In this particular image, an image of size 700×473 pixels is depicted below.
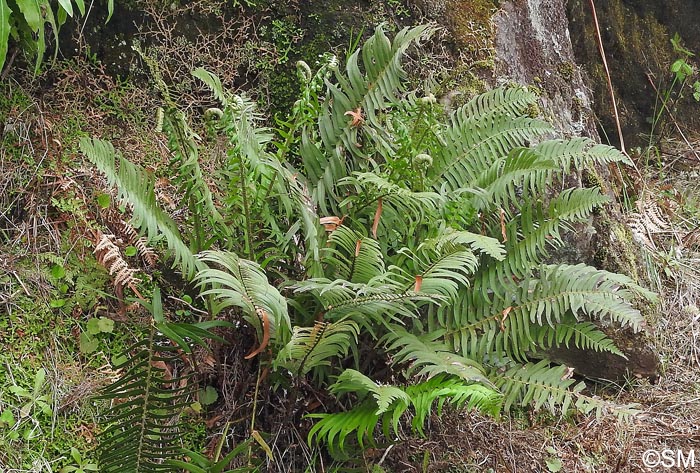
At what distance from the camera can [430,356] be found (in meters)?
2.45

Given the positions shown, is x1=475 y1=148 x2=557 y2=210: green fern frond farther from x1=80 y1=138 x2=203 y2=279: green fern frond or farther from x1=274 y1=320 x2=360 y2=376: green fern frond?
x1=80 y1=138 x2=203 y2=279: green fern frond

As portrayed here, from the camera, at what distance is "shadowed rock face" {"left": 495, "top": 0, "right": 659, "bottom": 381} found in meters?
3.58

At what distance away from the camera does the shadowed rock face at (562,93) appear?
3.58 meters

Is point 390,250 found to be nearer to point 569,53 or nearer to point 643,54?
point 569,53

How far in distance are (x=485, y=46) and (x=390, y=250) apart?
146 centimetres

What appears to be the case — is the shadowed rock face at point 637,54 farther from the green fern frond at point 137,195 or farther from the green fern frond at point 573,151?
the green fern frond at point 137,195

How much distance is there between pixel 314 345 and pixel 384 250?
55cm

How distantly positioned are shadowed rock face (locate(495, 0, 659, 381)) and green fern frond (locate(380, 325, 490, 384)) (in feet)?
3.40

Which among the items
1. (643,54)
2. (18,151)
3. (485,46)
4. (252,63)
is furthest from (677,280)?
(18,151)

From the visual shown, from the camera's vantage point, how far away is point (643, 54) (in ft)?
17.8

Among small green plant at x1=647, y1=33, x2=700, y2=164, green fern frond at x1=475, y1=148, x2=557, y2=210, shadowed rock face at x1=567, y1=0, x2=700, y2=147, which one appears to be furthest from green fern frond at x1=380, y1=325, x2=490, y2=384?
small green plant at x1=647, y1=33, x2=700, y2=164

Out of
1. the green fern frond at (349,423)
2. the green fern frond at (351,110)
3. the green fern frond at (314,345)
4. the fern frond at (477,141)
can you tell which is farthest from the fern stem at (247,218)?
the fern frond at (477,141)

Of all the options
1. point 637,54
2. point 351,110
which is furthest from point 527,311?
point 637,54

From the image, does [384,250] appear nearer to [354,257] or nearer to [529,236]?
[354,257]
